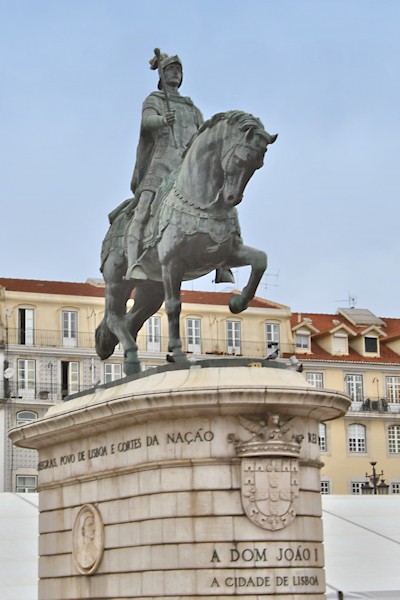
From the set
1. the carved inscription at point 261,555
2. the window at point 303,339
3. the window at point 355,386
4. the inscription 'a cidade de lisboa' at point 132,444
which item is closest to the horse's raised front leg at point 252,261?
the inscription 'a cidade de lisboa' at point 132,444

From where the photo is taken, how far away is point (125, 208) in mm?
22219

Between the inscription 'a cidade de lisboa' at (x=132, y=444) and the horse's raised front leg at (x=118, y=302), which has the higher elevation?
the horse's raised front leg at (x=118, y=302)

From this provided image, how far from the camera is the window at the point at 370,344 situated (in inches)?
3036

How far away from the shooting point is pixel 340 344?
76312mm

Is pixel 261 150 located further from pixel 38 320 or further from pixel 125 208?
pixel 38 320

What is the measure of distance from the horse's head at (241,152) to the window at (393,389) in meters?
57.3

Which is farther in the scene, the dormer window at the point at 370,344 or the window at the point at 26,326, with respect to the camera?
the dormer window at the point at 370,344

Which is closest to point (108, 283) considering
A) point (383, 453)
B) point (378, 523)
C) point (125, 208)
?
point (125, 208)

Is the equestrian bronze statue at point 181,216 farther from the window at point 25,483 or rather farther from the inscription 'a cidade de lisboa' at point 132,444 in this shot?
the window at point 25,483

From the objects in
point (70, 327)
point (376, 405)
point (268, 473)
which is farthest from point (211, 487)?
point (376, 405)

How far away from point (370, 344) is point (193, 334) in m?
11.9

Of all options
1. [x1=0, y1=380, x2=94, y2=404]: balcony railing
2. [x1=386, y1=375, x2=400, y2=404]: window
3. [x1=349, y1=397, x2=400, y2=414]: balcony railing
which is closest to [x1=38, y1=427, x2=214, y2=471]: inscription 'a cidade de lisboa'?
[x1=0, y1=380, x2=94, y2=404]: balcony railing

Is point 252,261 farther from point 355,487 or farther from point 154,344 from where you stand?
point 355,487

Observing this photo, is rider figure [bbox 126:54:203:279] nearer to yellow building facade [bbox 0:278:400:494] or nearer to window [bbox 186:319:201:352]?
yellow building facade [bbox 0:278:400:494]
